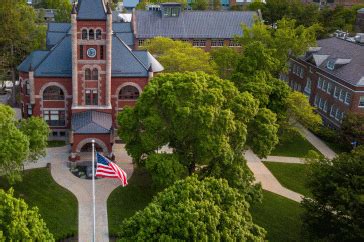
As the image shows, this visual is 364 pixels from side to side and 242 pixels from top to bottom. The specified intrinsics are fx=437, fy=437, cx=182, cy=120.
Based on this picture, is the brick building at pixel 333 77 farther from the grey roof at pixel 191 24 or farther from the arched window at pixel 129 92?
the arched window at pixel 129 92

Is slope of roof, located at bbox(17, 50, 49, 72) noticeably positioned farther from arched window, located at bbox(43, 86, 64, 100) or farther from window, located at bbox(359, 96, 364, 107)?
window, located at bbox(359, 96, 364, 107)

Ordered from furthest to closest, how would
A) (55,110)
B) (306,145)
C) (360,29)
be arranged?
(360,29) → (306,145) → (55,110)

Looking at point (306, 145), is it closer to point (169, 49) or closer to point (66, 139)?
point (169, 49)

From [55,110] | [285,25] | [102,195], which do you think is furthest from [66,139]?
[285,25]

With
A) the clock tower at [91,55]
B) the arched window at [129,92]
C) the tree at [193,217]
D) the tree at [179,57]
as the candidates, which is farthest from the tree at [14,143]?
the tree at [179,57]

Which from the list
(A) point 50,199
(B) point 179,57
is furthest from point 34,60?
(A) point 50,199

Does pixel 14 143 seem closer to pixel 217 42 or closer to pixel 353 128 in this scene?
pixel 353 128
